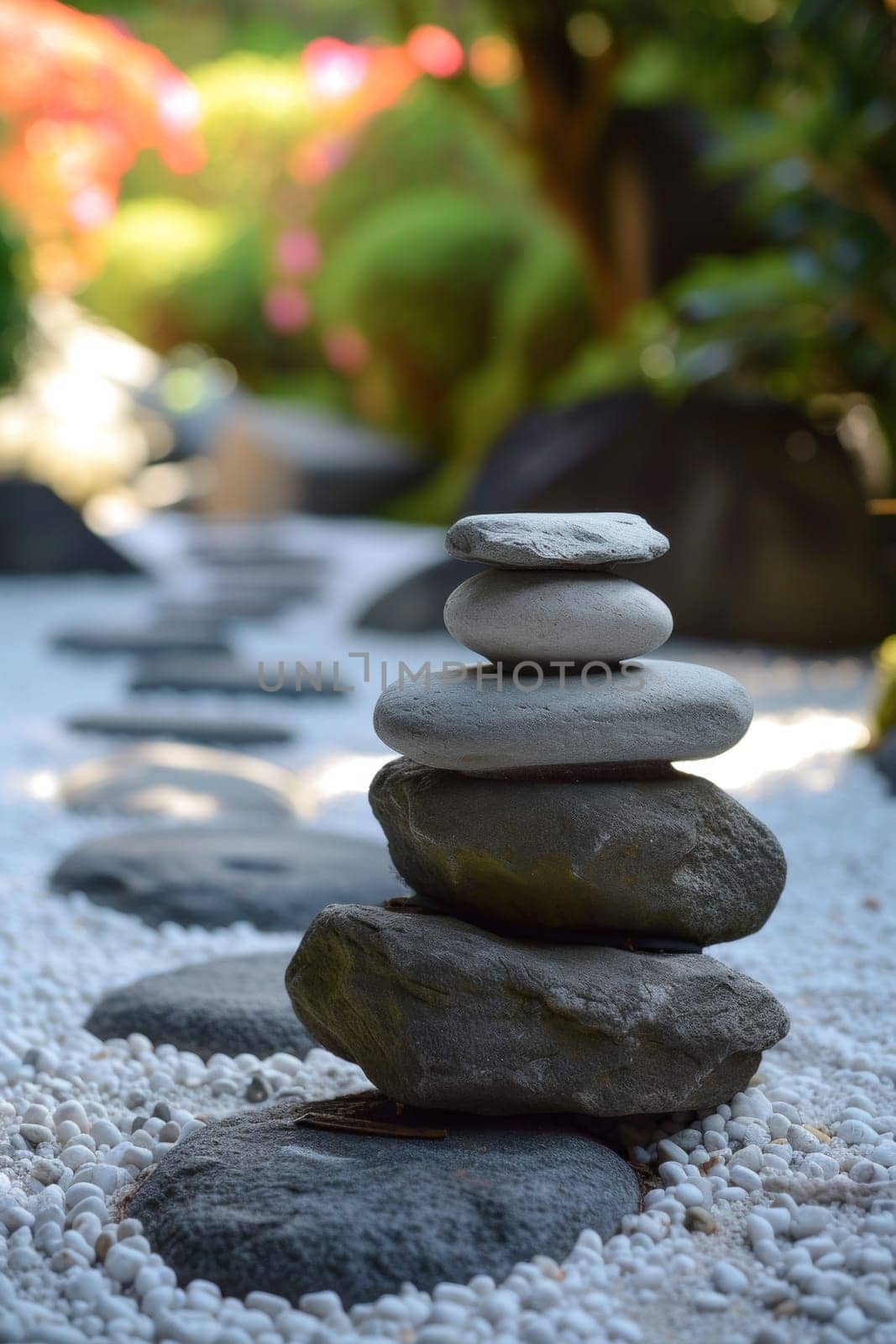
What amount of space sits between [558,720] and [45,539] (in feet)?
23.0

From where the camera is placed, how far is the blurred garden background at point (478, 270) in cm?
622

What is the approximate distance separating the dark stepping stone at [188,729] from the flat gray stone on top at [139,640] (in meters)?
1.43

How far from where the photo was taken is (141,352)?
46.5 feet

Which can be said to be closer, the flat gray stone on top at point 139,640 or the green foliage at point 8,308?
the flat gray stone on top at point 139,640

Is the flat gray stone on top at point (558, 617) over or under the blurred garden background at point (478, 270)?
under

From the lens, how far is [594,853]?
1.99 meters

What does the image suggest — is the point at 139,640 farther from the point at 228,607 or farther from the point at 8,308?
the point at 8,308

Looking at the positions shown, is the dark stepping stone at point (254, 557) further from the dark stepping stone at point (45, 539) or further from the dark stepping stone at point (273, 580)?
the dark stepping stone at point (45, 539)

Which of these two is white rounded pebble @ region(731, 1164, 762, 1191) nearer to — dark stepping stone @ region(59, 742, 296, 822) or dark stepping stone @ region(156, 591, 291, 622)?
dark stepping stone @ region(59, 742, 296, 822)

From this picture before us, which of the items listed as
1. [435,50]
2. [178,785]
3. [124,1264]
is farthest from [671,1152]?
[435,50]

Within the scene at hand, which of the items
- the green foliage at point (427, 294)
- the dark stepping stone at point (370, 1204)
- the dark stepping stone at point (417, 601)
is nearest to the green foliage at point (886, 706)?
the dark stepping stone at point (417, 601)

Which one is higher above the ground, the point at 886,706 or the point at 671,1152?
the point at 886,706

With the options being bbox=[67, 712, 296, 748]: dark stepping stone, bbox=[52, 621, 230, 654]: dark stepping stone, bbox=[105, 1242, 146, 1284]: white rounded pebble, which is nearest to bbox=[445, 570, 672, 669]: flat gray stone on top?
bbox=[105, 1242, 146, 1284]: white rounded pebble

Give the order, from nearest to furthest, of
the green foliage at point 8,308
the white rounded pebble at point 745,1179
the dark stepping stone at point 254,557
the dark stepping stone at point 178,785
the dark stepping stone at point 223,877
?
the white rounded pebble at point 745,1179
the dark stepping stone at point 223,877
the dark stepping stone at point 178,785
the green foliage at point 8,308
the dark stepping stone at point 254,557
